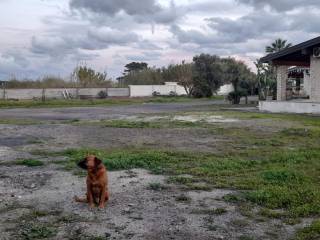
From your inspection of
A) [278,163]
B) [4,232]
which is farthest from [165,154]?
[4,232]

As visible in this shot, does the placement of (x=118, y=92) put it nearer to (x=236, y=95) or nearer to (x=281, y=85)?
(x=236, y=95)

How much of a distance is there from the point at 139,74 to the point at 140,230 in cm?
7407

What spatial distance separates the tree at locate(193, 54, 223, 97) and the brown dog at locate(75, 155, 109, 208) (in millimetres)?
52996

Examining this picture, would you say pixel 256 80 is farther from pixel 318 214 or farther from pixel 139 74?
pixel 318 214

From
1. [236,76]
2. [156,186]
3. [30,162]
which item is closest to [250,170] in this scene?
[156,186]

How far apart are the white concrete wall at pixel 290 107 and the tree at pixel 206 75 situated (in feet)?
88.1

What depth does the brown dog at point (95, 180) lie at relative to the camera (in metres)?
6.75

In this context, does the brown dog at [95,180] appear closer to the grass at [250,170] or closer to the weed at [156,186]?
the weed at [156,186]

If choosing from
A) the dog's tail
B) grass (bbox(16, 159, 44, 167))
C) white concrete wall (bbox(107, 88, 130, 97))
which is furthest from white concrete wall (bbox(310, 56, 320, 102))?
white concrete wall (bbox(107, 88, 130, 97))

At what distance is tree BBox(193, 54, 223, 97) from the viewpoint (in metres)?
59.8

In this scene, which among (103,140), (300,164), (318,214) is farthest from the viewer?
(103,140)

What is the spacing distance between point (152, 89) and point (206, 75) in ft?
27.5

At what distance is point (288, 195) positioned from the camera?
7.58 m

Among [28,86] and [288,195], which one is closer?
[288,195]
